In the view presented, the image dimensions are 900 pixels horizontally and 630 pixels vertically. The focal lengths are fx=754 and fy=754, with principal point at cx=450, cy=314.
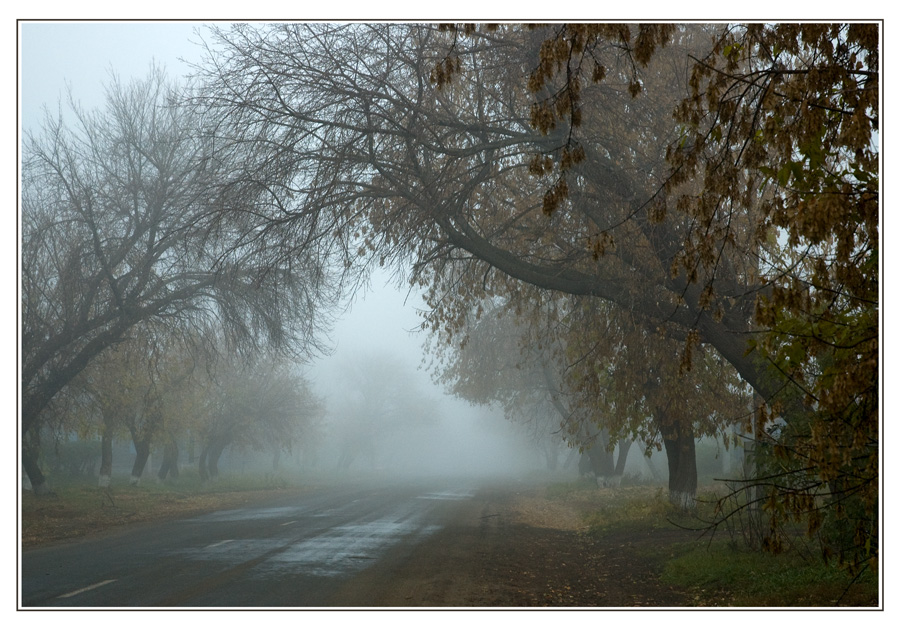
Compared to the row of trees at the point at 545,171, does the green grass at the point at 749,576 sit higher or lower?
lower

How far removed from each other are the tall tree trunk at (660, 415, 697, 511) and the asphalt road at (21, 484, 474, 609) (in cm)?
574

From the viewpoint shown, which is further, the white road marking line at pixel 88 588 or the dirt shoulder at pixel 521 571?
the dirt shoulder at pixel 521 571

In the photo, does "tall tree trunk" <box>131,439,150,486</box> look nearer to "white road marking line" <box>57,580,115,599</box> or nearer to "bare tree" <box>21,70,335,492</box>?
"bare tree" <box>21,70,335,492</box>

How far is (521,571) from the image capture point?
11242mm

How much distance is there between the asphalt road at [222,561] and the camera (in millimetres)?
8328

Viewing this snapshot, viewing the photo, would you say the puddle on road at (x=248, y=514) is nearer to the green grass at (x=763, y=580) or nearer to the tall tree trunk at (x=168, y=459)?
the green grass at (x=763, y=580)

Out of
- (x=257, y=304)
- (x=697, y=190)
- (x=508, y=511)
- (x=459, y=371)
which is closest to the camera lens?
(x=697, y=190)

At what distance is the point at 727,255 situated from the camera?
38.5ft

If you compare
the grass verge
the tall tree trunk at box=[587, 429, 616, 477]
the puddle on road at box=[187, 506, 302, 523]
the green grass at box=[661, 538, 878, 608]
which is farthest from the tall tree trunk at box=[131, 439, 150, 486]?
the green grass at box=[661, 538, 878, 608]

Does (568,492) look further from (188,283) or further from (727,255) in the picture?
(727,255)

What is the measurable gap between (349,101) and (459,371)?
25.8 meters

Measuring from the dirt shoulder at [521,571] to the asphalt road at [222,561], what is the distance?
50 centimetres

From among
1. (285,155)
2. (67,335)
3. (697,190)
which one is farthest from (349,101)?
(67,335)

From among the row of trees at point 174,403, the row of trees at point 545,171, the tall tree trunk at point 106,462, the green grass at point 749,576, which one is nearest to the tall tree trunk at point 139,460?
the row of trees at point 174,403
